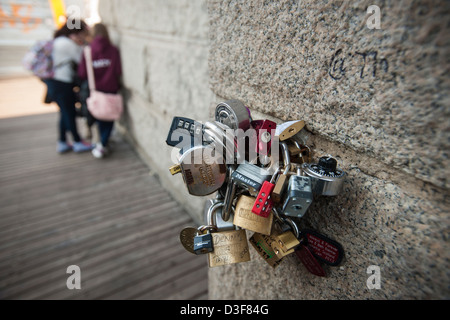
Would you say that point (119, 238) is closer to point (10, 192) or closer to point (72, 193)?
point (72, 193)

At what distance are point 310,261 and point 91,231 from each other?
7.95ft

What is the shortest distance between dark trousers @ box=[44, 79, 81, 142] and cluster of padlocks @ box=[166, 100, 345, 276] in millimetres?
3729

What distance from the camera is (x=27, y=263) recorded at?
2.26m

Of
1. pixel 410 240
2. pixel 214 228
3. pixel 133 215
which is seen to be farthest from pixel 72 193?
pixel 410 240

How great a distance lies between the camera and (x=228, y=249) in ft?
2.84

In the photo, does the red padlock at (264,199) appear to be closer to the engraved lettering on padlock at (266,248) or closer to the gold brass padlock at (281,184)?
the gold brass padlock at (281,184)

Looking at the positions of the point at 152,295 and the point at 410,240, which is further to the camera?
the point at 152,295

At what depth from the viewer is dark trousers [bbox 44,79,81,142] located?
3752 mm

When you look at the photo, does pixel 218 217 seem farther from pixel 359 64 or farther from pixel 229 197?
pixel 359 64

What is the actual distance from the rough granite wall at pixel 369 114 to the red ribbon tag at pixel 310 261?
0.11 ft

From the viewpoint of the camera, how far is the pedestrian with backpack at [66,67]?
355cm

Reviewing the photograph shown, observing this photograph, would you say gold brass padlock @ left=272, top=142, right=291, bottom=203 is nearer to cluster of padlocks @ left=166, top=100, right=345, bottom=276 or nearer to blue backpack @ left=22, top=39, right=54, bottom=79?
cluster of padlocks @ left=166, top=100, right=345, bottom=276

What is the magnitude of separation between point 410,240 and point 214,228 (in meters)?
0.55

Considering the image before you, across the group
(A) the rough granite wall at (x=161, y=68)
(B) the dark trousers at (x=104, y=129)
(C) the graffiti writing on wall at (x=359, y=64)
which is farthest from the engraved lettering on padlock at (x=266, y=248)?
(B) the dark trousers at (x=104, y=129)
